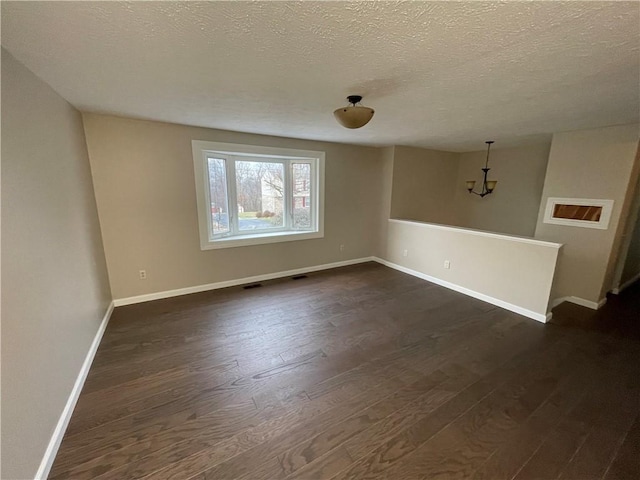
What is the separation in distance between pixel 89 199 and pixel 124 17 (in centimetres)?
218

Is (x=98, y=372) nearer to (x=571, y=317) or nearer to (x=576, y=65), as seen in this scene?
(x=576, y=65)

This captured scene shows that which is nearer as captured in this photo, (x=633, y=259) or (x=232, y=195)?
(x=232, y=195)

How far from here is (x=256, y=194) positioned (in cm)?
402

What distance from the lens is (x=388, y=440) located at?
5.08ft

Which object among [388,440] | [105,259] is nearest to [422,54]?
[388,440]

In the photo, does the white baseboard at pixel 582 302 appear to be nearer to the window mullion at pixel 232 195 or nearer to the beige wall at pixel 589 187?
the beige wall at pixel 589 187

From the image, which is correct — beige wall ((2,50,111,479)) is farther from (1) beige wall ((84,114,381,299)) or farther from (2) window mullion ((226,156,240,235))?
(2) window mullion ((226,156,240,235))

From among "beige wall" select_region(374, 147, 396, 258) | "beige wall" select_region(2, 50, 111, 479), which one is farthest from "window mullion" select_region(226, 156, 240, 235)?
"beige wall" select_region(374, 147, 396, 258)

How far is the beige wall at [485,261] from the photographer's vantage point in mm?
2908

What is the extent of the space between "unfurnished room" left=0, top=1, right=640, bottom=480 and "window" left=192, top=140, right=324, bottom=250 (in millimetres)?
42

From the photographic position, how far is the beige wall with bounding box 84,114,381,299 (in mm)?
2887

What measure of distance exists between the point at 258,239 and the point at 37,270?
8.37ft

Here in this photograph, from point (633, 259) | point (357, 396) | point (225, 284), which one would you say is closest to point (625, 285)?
point (633, 259)

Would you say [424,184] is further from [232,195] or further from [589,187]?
[232,195]
